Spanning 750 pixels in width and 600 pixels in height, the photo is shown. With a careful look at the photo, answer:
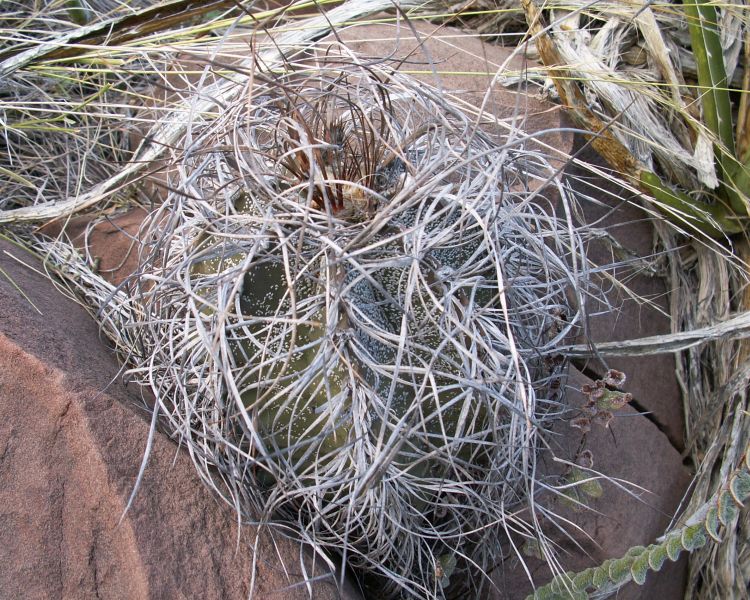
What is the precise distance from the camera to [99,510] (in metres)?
0.94

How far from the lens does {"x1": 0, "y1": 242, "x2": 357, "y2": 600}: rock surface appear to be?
0.91 metres

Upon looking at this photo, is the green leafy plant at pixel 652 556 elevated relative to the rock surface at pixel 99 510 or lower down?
lower down

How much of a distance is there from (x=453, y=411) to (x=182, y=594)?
0.42m

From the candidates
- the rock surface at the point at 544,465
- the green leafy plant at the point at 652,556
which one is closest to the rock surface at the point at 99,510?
the rock surface at the point at 544,465

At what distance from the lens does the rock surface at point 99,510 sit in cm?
91

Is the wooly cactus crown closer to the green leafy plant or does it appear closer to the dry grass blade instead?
the dry grass blade

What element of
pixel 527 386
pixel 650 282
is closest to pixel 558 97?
pixel 650 282

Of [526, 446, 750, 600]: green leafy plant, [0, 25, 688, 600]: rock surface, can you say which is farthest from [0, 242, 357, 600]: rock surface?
[526, 446, 750, 600]: green leafy plant

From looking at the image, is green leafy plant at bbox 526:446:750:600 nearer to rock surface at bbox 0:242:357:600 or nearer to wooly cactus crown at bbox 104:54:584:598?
wooly cactus crown at bbox 104:54:584:598

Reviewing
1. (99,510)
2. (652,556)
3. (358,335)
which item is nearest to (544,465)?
(652,556)

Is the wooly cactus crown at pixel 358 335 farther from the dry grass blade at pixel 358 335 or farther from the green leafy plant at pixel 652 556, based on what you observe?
the green leafy plant at pixel 652 556

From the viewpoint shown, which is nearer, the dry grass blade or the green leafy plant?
the dry grass blade

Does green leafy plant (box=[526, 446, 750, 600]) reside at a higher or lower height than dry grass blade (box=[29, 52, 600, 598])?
lower

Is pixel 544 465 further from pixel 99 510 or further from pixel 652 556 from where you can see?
pixel 99 510
